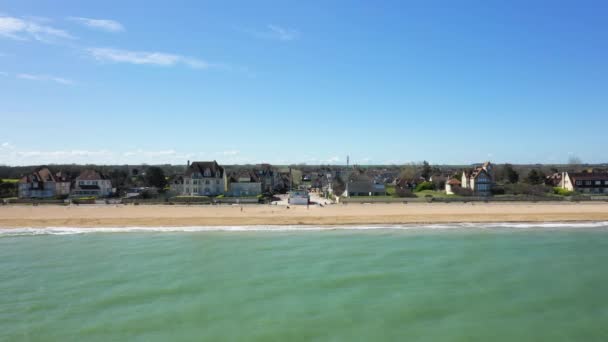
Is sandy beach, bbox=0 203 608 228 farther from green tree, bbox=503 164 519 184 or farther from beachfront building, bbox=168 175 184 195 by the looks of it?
green tree, bbox=503 164 519 184

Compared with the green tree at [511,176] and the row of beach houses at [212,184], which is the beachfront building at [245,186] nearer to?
the row of beach houses at [212,184]

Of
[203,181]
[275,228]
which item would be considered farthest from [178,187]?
[275,228]

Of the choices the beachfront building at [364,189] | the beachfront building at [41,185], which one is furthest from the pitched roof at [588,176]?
the beachfront building at [41,185]

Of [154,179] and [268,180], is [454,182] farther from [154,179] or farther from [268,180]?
[154,179]

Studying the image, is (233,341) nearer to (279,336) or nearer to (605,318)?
(279,336)

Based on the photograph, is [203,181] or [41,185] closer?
[41,185]
